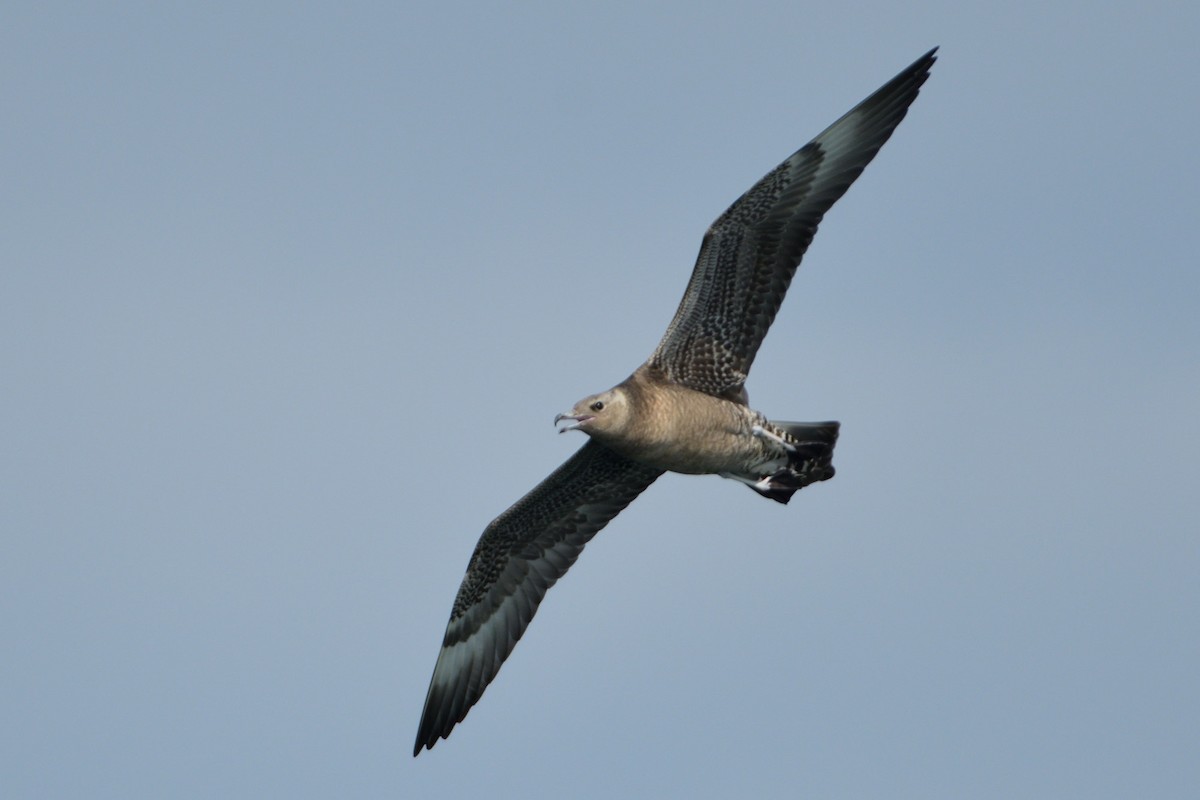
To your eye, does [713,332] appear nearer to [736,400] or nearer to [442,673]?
[736,400]

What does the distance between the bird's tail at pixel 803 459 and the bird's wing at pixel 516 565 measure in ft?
3.24

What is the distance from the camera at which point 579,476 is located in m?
14.0

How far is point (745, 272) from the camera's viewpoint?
1317cm

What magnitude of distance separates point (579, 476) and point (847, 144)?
3.29m

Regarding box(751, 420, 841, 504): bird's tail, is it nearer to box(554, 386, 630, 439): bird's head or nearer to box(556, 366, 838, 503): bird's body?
box(556, 366, 838, 503): bird's body

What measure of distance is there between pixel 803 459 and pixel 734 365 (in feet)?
3.13

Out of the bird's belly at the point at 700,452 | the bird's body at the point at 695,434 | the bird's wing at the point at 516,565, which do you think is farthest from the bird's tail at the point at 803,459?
the bird's wing at the point at 516,565

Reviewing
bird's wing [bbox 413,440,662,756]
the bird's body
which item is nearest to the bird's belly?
the bird's body

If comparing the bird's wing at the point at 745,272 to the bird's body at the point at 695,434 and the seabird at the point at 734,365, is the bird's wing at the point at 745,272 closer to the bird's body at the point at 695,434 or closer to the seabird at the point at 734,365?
the seabird at the point at 734,365

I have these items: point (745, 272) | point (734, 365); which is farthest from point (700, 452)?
point (745, 272)

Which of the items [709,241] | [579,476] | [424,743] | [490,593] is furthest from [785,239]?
[424,743]

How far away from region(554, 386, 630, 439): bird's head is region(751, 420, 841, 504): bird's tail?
154 centimetres

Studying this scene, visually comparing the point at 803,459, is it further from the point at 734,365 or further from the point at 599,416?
the point at 599,416

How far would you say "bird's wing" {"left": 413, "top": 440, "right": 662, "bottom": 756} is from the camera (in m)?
14.0
